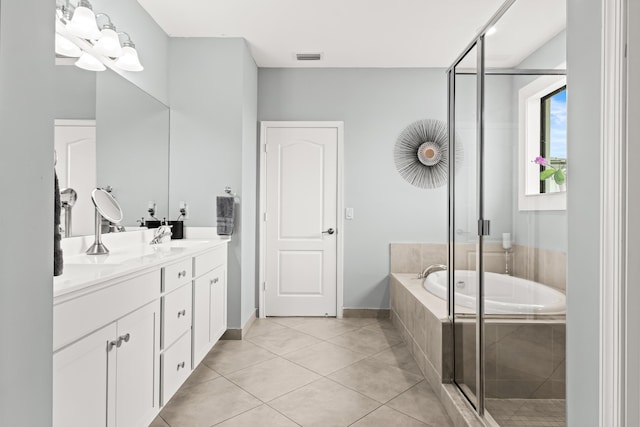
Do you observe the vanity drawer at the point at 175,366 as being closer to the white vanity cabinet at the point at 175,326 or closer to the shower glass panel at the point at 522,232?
the white vanity cabinet at the point at 175,326

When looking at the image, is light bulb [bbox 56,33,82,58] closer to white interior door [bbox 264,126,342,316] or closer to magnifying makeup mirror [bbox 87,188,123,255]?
magnifying makeup mirror [bbox 87,188,123,255]

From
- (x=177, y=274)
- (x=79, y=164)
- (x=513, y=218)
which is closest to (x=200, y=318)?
(x=177, y=274)

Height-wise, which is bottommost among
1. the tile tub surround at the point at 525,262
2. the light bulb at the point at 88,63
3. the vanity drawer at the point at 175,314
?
the vanity drawer at the point at 175,314

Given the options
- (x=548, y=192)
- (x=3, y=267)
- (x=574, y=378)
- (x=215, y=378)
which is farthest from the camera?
(x=215, y=378)

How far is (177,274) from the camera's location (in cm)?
222

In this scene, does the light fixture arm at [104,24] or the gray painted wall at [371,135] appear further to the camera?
the gray painted wall at [371,135]

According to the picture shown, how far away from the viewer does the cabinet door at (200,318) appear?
253 centimetres

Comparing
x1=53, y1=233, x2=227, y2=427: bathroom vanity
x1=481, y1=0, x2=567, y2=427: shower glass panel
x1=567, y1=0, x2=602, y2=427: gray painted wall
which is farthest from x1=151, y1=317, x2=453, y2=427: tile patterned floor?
x1=567, y1=0, x2=602, y2=427: gray painted wall

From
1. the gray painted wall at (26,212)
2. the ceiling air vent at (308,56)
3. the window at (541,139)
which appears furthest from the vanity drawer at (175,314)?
the ceiling air vent at (308,56)

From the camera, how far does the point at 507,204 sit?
1.67 meters

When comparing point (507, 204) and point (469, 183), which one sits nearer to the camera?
point (507, 204)

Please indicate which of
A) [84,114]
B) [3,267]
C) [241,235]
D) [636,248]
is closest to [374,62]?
[241,235]

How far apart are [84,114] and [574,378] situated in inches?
97.4

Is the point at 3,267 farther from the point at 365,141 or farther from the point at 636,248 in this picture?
the point at 365,141
